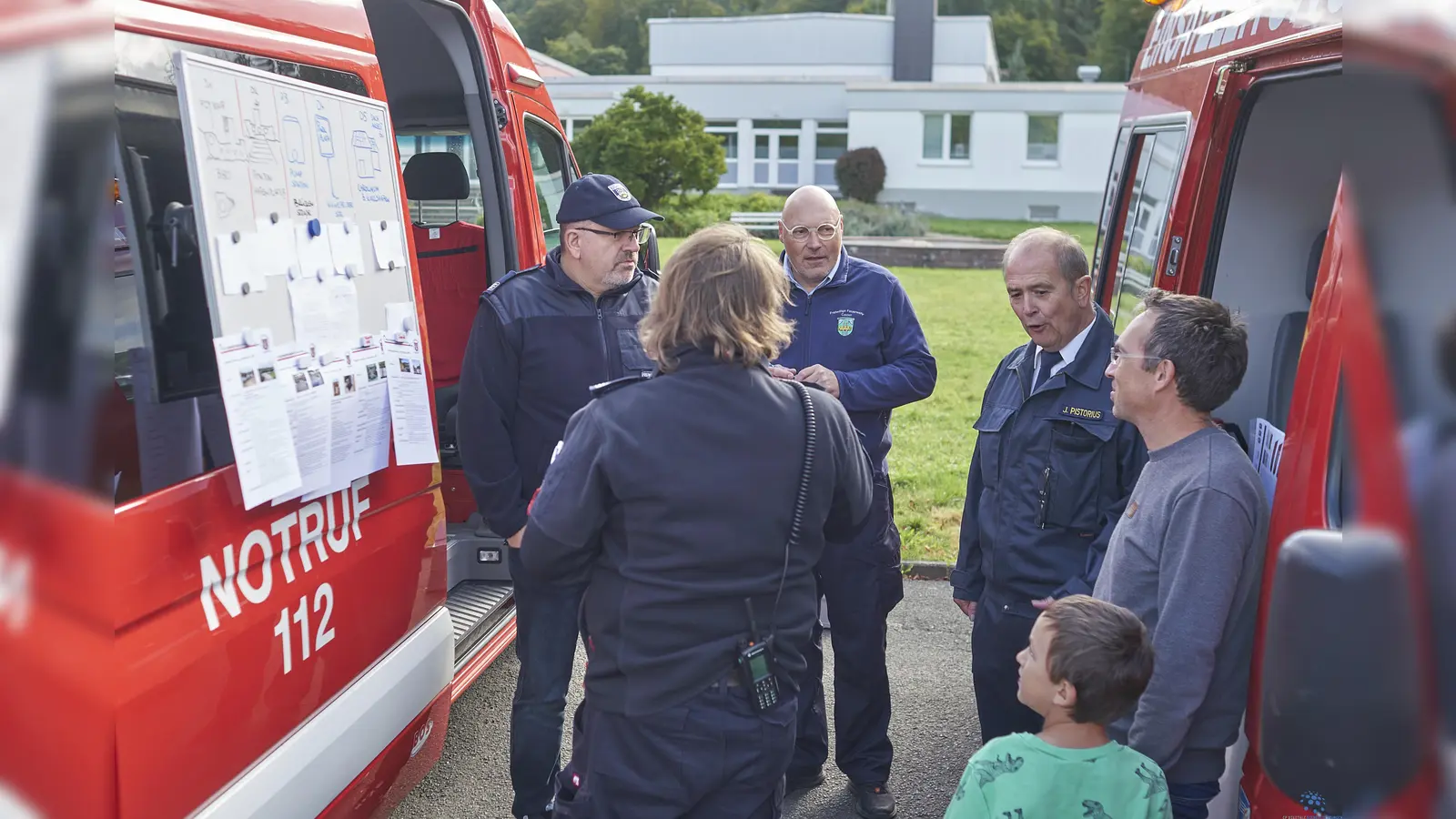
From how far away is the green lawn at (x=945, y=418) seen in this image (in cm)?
716

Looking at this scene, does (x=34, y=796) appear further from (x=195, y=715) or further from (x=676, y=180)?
(x=676, y=180)

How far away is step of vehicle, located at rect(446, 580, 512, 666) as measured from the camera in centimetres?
417

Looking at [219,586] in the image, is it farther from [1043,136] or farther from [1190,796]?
[1043,136]

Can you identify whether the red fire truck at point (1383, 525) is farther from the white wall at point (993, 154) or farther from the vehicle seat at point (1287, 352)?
the white wall at point (993, 154)

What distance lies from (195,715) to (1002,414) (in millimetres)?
2104

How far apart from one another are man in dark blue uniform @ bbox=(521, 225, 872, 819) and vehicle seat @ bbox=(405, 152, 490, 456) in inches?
120

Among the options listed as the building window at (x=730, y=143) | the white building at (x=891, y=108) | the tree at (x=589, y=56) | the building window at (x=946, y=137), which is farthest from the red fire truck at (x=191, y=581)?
the tree at (x=589, y=56)

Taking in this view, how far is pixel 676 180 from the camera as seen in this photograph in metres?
28.2

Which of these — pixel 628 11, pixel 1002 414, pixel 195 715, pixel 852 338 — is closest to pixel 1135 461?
pixel 1002 414

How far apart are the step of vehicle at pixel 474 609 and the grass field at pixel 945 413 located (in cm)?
271

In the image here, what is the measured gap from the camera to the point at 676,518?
2.37m

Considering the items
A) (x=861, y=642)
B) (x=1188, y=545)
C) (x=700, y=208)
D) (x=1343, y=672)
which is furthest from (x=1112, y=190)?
(x=700, y=208)

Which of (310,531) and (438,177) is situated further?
(438,177)

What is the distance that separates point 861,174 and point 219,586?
37.6 meters
